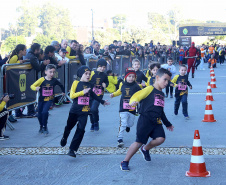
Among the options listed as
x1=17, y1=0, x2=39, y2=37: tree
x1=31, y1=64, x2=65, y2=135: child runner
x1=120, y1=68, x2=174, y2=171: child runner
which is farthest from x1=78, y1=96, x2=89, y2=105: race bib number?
x1=17, y1=0, x2=39, y2=37: tree

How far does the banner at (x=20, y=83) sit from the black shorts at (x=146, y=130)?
4.47 meters

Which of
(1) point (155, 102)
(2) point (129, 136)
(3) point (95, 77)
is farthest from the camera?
(3) point (95, 77)

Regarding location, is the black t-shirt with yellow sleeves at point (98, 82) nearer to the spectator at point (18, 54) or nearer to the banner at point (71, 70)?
the spectator at point (18, 54)

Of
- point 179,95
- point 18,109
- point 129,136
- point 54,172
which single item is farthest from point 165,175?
point 18,109

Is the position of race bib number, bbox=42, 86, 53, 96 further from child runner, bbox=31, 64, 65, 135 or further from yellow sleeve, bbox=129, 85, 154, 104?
yellow sleeve, bbox=129, 85, 154, 104

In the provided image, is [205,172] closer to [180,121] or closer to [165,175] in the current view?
[165,175]

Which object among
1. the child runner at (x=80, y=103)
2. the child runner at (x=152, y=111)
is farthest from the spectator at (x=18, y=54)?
the child runner at (x=152, y=111)

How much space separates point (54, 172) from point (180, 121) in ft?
15.8

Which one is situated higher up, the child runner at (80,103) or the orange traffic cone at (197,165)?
the child runner at (80,103)

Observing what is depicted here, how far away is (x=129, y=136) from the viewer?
8.42m

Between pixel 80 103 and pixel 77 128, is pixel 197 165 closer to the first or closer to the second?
pixel 77 128

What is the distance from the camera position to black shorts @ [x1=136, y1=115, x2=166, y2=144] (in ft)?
19.6

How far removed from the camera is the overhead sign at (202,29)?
59.5 metres

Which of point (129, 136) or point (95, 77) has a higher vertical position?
point (95, 77)
